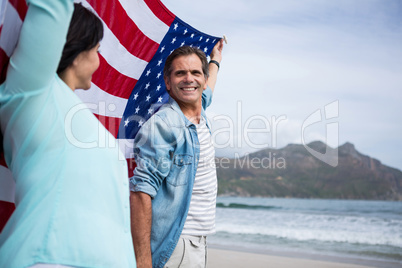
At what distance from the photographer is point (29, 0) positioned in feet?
3.73

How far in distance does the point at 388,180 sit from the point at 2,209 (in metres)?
49.7

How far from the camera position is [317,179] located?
48.1m

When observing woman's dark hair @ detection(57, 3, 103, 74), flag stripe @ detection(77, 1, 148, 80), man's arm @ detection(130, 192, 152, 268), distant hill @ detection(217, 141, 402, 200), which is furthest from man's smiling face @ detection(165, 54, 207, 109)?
distant hill @ detection(217, 141, 402, 200)

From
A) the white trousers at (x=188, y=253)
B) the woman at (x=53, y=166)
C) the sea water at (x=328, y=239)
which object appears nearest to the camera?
the woman at (x=53, y=166)

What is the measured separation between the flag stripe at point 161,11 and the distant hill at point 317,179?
3889cm

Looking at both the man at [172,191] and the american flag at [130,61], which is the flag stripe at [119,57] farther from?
the man at [172,191]

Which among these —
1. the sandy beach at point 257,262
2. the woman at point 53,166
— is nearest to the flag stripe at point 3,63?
the woman at point 53,166

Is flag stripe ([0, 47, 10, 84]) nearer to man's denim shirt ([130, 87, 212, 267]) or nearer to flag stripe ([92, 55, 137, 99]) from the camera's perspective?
man's denim shirt ([130, 87, 212, 267])

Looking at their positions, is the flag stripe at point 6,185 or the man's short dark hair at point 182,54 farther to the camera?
the man's short dark hair at point 182,54

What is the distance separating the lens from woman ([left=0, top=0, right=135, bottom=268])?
1.13 metres

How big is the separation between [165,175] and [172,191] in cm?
10

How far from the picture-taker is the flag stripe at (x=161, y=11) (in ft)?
9.21

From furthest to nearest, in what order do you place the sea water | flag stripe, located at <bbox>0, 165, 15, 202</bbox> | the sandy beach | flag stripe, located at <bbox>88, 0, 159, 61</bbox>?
the sea water
the sandy beach
flag stripe, located at <bbox>88, 0, 159, 61</bbox>
flag stripe, located at <bbox>0, 165, 15, 202</bbox>

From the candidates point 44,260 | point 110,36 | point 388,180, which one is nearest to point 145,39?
point 110,36
